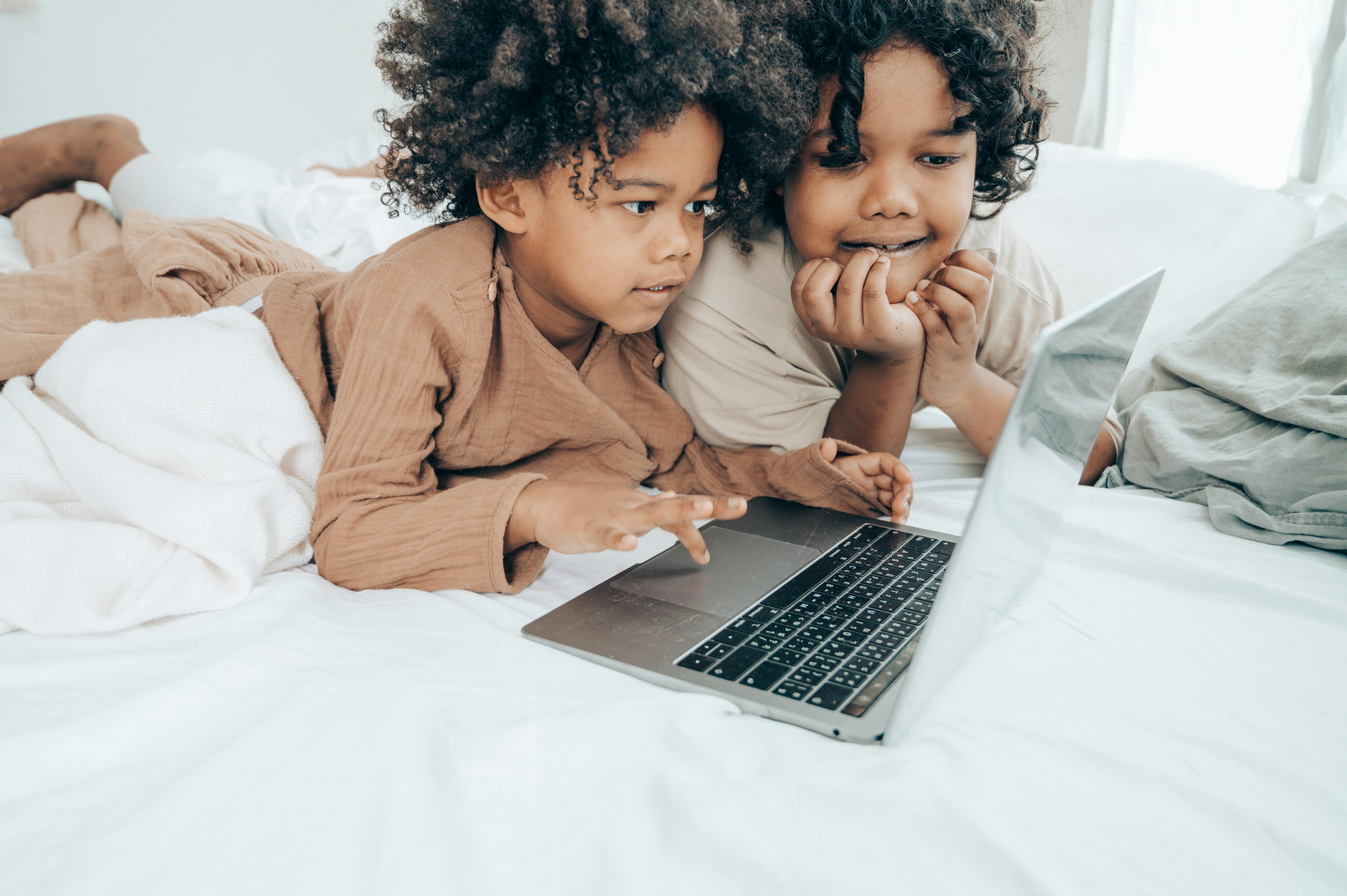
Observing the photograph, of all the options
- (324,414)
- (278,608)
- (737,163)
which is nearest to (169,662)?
(278,608)

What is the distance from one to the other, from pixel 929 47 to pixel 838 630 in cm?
59

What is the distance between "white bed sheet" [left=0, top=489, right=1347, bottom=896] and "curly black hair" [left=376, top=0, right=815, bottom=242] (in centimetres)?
44

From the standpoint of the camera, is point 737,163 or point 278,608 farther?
point 737,163

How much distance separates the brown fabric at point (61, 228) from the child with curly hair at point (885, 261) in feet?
3.73

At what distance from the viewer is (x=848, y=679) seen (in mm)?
547

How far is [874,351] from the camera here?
3.04 ft

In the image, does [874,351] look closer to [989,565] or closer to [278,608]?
[989,565]

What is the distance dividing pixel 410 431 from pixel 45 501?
0.33 meters

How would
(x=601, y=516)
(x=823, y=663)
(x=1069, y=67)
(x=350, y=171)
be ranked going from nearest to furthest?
(x=823, y=663) < (x=601, y=516) < (x=1069, y=67) < (x=350, y=171)

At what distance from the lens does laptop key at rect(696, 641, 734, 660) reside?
585 millimetres

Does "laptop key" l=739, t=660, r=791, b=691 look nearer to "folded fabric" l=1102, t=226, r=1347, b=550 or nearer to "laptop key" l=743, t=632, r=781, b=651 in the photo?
"laptop key" l=743, t=632, r=781, b=651

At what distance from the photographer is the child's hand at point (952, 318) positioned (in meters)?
0.90

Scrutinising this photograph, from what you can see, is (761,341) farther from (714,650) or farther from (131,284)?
(131,284)

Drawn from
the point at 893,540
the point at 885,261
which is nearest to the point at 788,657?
the point at 893,540
